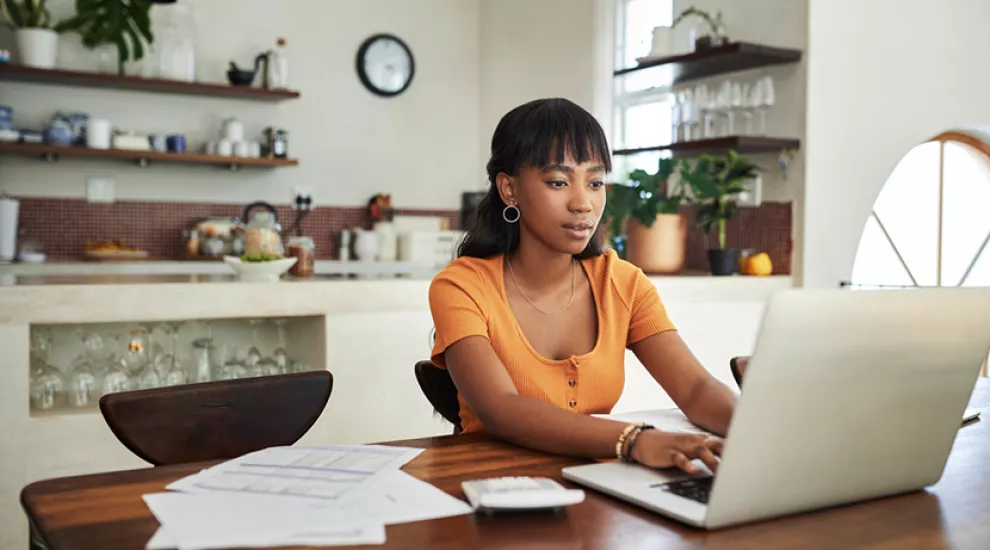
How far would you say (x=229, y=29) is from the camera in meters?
5.62

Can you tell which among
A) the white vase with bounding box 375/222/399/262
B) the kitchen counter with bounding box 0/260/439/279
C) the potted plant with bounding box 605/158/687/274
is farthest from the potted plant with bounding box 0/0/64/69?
the potted plant with bounding box 605/158/687/274

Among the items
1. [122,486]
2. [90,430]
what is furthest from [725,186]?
[122,486]

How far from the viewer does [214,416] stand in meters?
1.46

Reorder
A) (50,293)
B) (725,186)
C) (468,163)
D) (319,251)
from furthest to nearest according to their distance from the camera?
(468,163), (319,251), (725,186), (50,293)

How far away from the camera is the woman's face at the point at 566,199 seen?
1531mm

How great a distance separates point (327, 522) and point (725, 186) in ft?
9.69

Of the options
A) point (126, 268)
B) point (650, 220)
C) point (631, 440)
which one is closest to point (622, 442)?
point (631, 440)

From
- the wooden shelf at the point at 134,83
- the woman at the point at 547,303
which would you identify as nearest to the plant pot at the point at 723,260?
the woman at the point at 547,303

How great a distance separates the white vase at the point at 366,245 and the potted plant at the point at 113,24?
1.66 meters

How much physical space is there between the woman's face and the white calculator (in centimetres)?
63

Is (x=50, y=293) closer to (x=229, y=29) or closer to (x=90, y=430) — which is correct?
(x=90, y=430)

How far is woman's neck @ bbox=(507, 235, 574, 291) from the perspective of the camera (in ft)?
5.46

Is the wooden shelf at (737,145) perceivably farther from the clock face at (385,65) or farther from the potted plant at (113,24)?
the potted plant at (113,24)

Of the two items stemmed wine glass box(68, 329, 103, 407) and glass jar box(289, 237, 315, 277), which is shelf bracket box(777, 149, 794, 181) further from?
stemmed wine glass box(68, 329, 103, 407)
